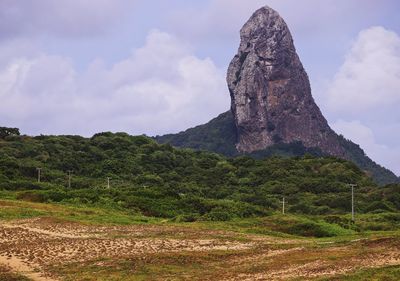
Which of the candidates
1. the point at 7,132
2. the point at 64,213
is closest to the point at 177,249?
the point at 64,213

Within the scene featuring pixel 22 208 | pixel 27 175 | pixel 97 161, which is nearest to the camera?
pixel 22 208

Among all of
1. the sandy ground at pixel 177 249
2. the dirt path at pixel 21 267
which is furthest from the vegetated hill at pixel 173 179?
the dirt path at pixel 21 267

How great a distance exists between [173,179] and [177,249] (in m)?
86.3

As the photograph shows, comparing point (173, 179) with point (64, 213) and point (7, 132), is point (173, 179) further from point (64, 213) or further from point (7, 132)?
point (64, 213)

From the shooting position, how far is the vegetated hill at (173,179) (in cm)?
7938

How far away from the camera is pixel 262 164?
141m

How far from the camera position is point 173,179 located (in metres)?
128

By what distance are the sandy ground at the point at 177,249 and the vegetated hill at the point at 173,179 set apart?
71.6 ft

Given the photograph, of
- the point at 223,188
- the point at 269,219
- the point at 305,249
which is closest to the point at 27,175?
the point at 223,188

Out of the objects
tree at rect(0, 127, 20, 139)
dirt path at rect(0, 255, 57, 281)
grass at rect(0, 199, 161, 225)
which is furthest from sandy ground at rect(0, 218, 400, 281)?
tree at rect(0, 127, 20, 139)

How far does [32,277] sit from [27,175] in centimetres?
7803

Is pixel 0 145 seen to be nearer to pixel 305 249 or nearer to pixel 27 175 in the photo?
pixel 27 175

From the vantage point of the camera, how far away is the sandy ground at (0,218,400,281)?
32750mm

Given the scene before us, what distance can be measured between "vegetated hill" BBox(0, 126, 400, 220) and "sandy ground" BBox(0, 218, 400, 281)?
2184 cm
